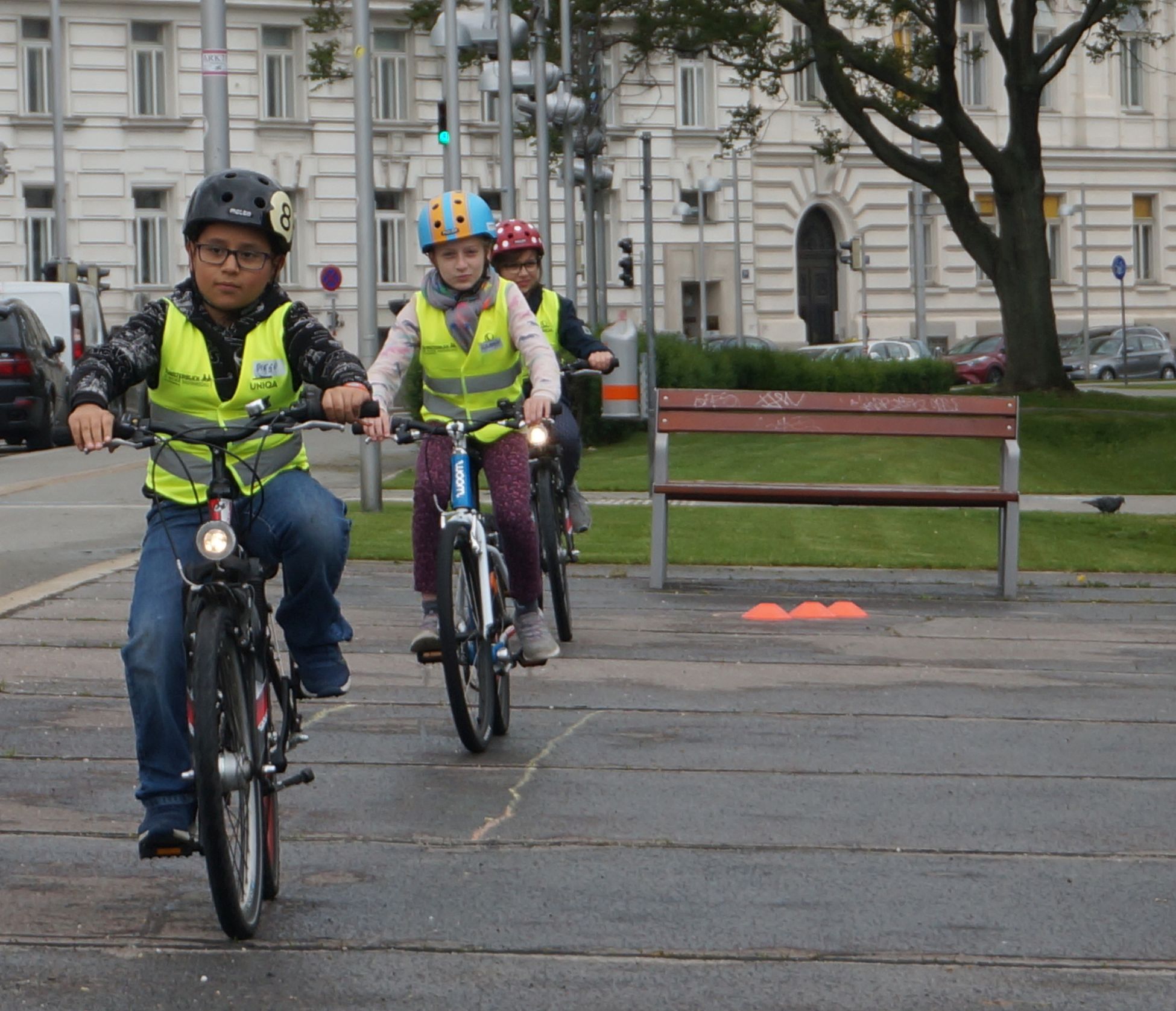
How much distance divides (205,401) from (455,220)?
2400mm

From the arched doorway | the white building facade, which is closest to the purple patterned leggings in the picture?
Result: the white building facade

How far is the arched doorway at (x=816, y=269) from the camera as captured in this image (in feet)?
196

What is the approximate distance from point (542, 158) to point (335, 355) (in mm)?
28082

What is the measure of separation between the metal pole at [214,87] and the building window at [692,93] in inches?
1672

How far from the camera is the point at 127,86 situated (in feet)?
165

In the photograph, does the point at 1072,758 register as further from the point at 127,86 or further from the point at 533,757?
the point at 127,86

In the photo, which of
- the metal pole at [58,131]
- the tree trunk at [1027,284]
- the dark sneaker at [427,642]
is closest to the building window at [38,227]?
the metal pole at [58,131]

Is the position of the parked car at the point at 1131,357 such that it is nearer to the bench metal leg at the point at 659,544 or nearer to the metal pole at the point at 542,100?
the metal pole at the point at 542,100

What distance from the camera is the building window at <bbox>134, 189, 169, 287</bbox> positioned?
5059cm

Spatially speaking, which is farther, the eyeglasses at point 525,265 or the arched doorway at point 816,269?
the arched doorway at point 816,269

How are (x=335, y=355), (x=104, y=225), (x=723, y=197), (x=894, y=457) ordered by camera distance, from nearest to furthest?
(x=335, y=355) < (x=894, y=457) < (x=104, y=225) < (x=723, y=197)

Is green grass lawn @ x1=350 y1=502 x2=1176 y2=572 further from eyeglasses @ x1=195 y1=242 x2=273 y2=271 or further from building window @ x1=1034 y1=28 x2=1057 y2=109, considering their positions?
building window @ x1=1034 y1=28 x2=1057 y2=109

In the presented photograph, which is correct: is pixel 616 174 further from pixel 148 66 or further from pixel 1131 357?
pixel 1131 357

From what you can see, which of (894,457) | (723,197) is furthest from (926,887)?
(723,197)
